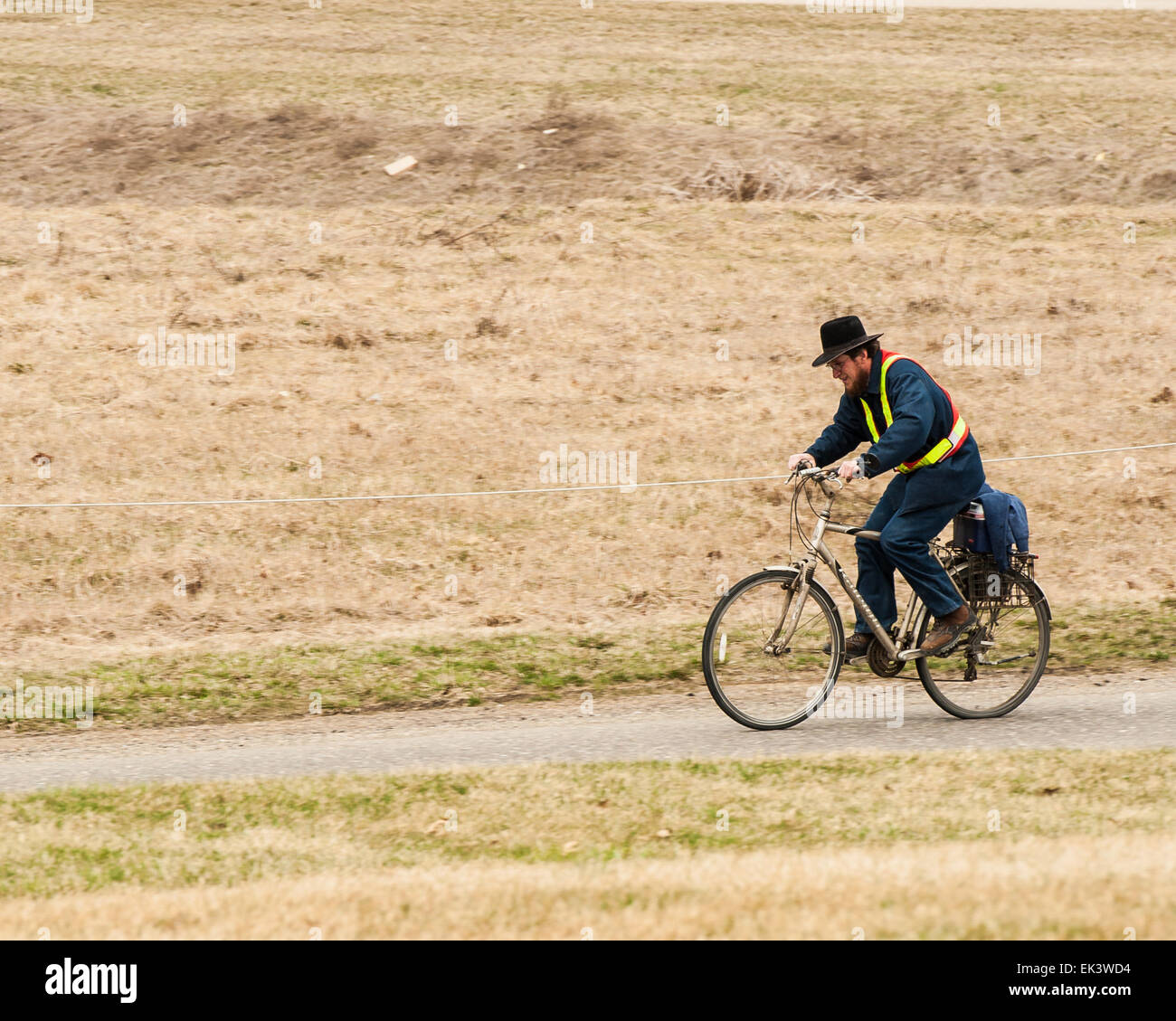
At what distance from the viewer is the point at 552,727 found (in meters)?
8.42

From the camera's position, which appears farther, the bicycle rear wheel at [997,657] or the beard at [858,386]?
the bicycle rear wheel at [997,657]

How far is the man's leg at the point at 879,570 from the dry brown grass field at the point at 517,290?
12.5ft

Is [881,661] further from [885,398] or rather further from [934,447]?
[885,398]

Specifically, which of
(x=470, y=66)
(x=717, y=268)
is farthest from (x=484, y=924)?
(x=470, y=66)

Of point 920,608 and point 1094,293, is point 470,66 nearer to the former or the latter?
point 1094,293

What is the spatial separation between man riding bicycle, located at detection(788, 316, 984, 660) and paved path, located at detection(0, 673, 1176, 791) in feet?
1.91

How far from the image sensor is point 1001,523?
7703mm

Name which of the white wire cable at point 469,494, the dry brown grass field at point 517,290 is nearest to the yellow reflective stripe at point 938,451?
the dry brown grass field at point 517,290

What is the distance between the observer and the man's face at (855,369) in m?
7.38

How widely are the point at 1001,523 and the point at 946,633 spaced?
0.70m

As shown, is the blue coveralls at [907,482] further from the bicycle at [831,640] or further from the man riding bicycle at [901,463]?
the bicycle at [831,640]

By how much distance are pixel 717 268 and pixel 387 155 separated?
6.60 m

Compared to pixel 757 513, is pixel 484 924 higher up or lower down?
lower down

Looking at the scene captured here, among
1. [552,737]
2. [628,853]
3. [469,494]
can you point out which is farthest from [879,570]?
[469,494]
